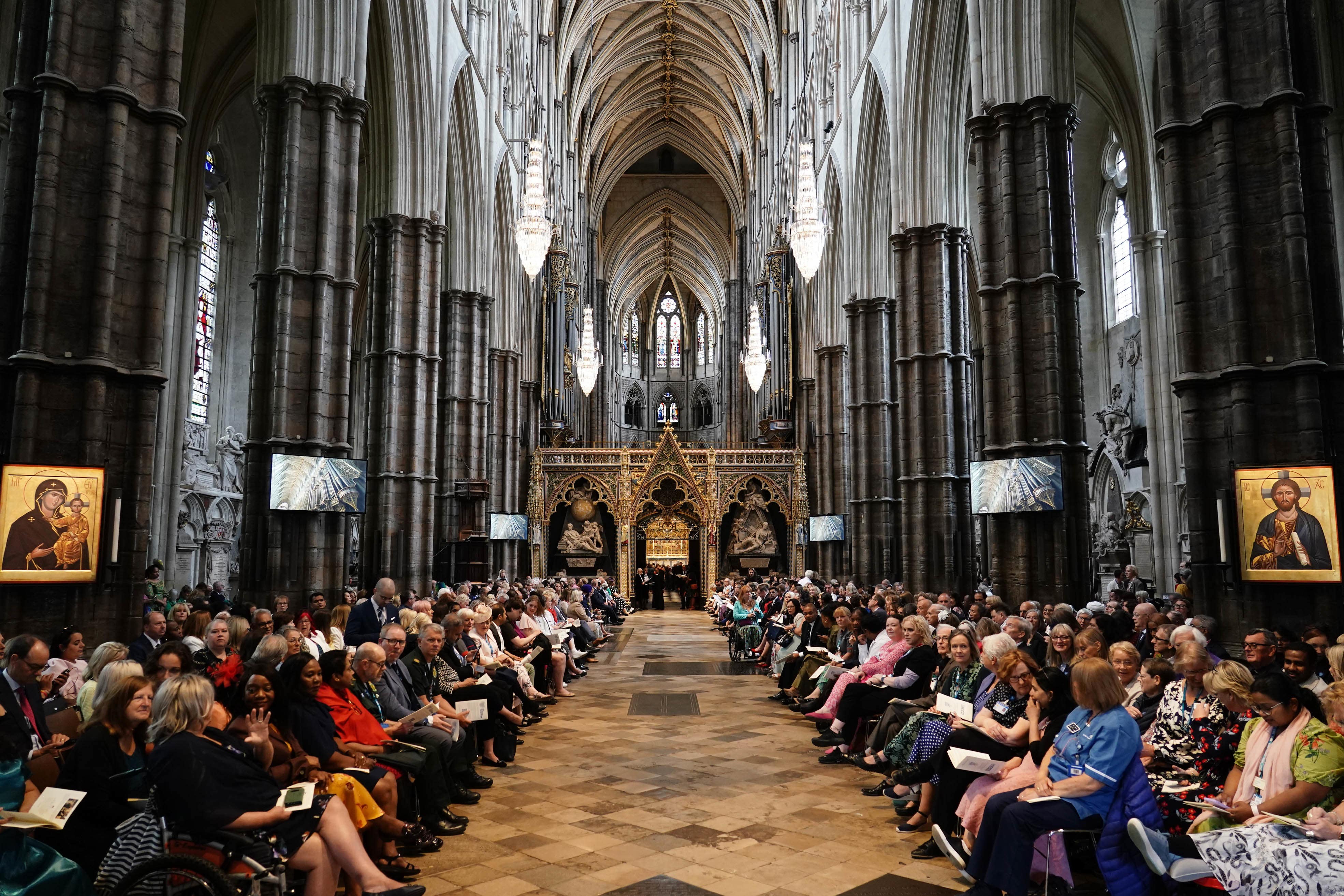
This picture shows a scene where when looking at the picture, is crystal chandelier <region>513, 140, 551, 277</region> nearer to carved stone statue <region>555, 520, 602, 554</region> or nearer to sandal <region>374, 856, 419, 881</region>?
carved stone statue <region>555, 520, 602, 554</region>

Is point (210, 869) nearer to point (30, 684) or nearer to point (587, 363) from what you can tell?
point (30, 684)

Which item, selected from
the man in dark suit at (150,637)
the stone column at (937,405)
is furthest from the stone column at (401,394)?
the stone column at (937,405)

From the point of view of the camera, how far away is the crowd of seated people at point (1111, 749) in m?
3.76

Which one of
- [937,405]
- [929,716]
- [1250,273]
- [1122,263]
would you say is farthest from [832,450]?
[929,716]

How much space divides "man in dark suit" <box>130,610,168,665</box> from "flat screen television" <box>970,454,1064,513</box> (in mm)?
9149

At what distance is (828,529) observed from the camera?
23.4m

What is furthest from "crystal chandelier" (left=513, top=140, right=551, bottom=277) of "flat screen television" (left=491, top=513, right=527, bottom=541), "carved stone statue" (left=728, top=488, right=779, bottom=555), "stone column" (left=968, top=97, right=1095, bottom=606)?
"carved stone statue" (left=728, top=488, right=779, bottom=555)

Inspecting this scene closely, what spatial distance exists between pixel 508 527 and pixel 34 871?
20040mm

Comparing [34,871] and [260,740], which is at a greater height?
[260,740]

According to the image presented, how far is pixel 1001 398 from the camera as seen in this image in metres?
11.9

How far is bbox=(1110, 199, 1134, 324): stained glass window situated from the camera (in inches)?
854

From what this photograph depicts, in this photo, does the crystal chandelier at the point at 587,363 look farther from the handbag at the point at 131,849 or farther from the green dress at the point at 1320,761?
the green dress at the point at 1320,761

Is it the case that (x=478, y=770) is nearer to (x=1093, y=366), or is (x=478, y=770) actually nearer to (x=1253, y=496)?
(x=1253, y=496)

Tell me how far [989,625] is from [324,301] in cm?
900
